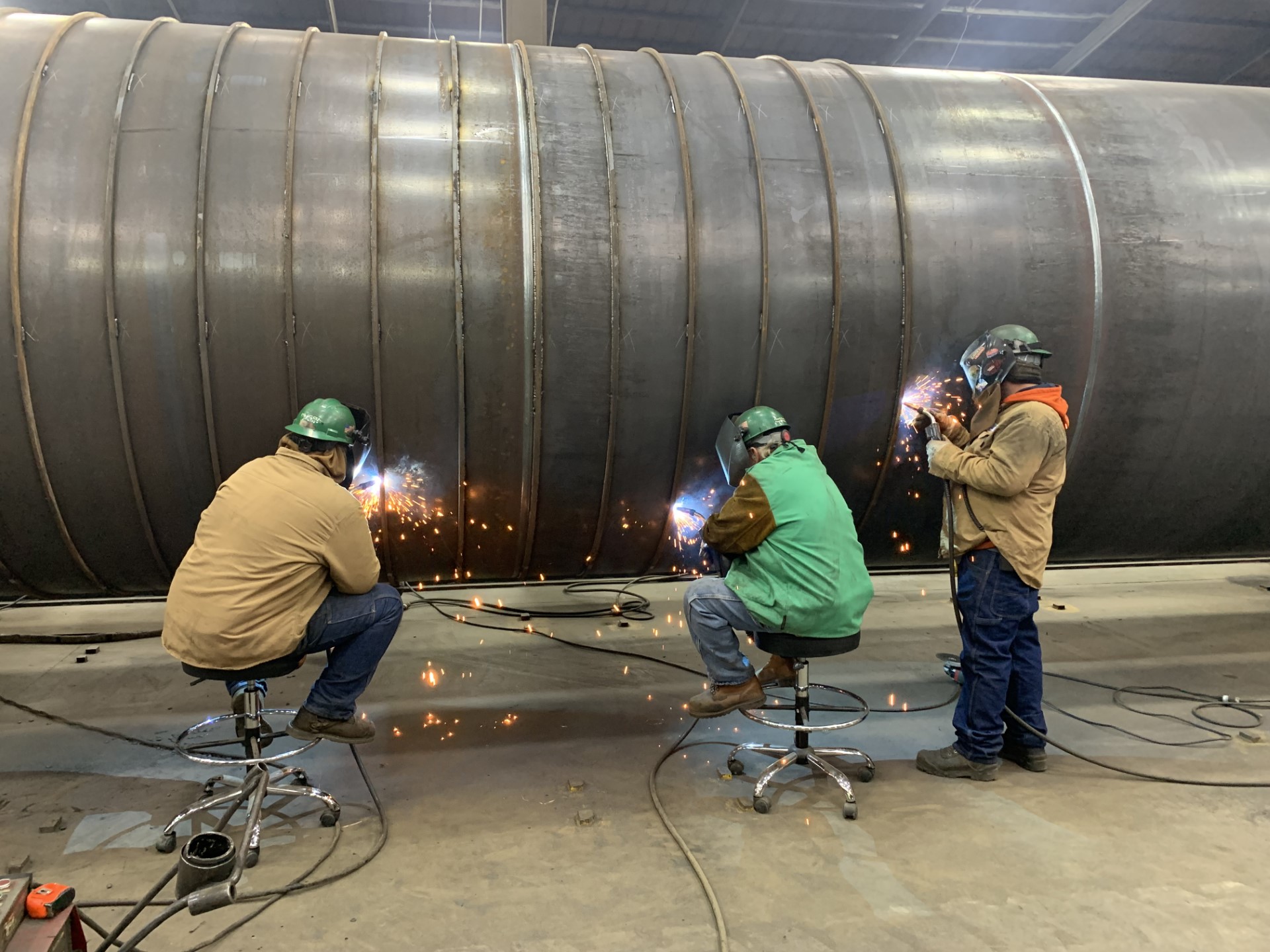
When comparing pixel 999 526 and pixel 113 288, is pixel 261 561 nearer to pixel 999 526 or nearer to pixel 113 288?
pixel 113 288

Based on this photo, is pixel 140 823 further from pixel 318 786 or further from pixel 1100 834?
pixel 1100 834

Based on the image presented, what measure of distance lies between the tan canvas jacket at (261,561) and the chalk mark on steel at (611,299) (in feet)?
2.93

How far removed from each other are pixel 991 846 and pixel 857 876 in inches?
19.4

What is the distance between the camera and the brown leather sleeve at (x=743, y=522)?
107 inches

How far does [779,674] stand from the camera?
310cm

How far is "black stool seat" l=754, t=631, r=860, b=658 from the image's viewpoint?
2779 millimetres

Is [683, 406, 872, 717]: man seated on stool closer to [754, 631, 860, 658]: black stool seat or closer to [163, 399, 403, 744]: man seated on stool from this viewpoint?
[754, 631, 860, 658]: black stool seat

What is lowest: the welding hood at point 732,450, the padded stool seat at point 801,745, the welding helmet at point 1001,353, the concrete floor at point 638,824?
the concrete floor at point 638,824

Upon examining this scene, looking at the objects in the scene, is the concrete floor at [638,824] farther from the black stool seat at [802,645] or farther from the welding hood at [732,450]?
the welding hood at [732,450]

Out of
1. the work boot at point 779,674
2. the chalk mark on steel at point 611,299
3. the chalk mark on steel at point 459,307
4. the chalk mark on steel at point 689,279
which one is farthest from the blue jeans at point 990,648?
the chalk mark on steel at point 459,307

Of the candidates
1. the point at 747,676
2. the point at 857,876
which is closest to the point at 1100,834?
the point at 857,876

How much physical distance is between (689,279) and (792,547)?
0.98m

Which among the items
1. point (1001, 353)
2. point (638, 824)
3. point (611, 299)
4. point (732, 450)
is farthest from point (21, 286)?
point (1001, 353)

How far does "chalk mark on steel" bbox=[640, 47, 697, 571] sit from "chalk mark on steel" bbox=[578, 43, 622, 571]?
235 millimetres
